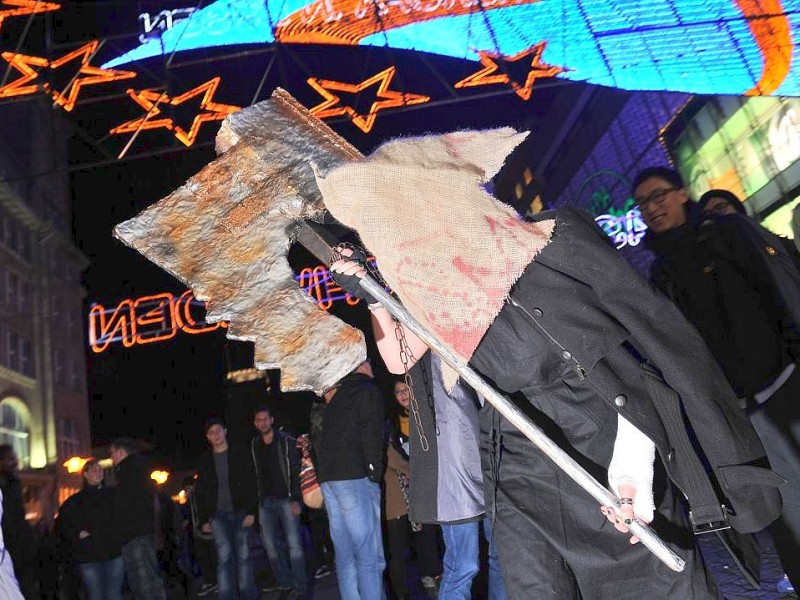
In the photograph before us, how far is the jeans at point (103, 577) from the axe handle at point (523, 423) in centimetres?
667

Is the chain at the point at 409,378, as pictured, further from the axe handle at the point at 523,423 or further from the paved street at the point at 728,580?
the paved street at the point at 728,580

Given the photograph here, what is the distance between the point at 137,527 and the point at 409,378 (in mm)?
6058

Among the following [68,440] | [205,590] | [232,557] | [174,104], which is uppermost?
[174,104]

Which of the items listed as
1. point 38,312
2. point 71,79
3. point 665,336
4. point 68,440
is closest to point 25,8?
point 71,79

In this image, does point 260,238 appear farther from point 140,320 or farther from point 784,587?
point 140,320

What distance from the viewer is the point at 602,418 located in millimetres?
2197

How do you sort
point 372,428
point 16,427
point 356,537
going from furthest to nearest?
point 16,427 → point 372,428 → point 356,537

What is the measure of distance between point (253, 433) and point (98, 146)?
5296 millimetres

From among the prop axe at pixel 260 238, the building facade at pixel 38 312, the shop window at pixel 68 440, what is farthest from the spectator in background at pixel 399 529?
the shop window at pixel 68 440

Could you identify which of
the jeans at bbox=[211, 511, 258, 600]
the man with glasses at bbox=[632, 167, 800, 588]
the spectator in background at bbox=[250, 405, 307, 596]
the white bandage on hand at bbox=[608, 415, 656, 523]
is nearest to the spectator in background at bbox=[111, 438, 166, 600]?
the jeans at bbox=[211, 511, 258, 600]

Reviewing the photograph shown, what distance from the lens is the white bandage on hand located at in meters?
2.07

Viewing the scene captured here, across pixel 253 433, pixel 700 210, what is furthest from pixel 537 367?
pixel 253 433

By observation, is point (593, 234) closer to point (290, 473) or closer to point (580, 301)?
point (580, 301)

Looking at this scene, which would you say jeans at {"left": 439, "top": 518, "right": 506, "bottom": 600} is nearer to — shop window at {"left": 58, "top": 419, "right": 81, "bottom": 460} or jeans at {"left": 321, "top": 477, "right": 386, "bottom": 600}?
jeans at {"left": 321, "top": 477, "right": 386, "bottom": 600}
